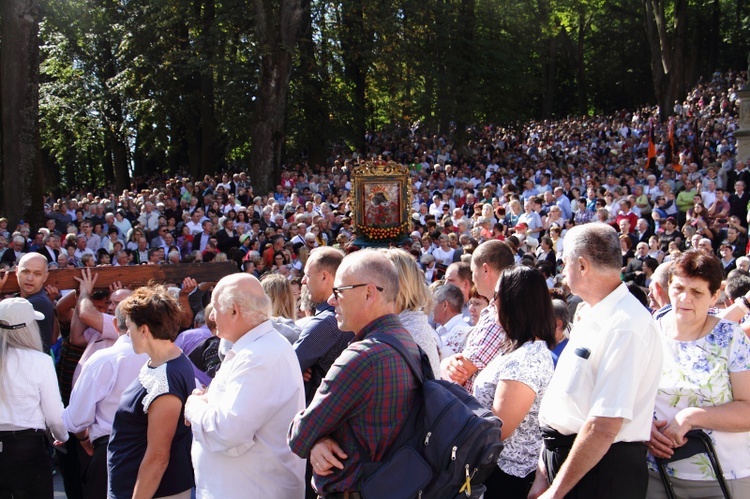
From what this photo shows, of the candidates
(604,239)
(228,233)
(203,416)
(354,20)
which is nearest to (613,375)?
(604,239)

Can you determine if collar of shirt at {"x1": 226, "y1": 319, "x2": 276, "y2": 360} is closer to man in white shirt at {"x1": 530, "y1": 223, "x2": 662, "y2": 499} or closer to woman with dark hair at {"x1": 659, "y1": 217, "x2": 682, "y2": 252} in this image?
man in white shirt at {"x1": 530, "y1": 223, "x2": 662, "y2": 499}

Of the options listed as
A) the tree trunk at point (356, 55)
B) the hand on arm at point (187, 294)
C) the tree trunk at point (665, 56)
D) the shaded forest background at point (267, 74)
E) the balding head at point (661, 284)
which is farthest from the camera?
the tree trunk at point (665, 56)

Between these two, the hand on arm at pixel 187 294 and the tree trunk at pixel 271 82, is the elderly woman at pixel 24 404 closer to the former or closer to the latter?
the hand on arm at pixel 187 294

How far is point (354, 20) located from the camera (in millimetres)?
25500

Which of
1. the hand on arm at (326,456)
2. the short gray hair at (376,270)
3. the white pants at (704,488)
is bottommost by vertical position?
the white pants at (704,488)

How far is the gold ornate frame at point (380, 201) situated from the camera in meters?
17.7

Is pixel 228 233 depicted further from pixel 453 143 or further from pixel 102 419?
pixel 453 143

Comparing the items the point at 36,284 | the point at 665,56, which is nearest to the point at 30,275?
the point at 36,284

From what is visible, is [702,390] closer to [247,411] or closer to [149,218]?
[247,411]


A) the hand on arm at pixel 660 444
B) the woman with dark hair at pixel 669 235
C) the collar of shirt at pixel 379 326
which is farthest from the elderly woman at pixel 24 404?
the woman with dark hair at pixel 669 235

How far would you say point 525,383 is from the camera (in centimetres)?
347

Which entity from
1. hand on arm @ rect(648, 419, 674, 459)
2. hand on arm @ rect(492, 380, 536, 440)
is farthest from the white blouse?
hand on arm @ rect(648, 419, 674, 459)

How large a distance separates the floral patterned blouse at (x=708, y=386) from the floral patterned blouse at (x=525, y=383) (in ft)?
1.63

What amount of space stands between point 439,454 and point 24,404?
284cm
